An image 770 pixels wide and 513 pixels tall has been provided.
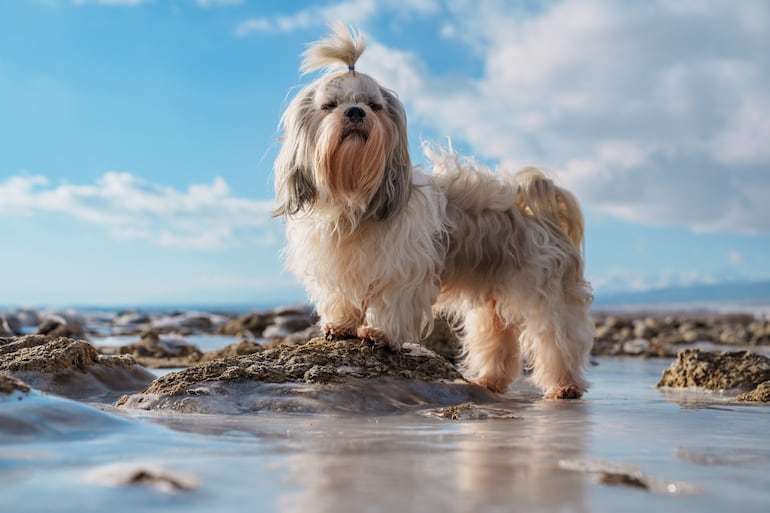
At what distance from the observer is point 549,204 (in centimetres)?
600

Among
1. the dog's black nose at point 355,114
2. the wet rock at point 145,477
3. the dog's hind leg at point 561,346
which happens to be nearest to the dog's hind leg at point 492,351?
the dog's hind leg at point 561,346

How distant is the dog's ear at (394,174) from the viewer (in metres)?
5.05

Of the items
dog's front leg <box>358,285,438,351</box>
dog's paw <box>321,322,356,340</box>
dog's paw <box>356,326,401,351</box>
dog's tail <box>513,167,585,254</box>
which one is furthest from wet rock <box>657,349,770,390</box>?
dog's paw <box>321,322,356,340</box>

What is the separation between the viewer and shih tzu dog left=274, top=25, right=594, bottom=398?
497cm

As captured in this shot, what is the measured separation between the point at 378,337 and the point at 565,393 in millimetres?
1488

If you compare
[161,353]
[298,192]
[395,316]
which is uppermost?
[298,192]

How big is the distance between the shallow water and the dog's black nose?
1785 millimetres

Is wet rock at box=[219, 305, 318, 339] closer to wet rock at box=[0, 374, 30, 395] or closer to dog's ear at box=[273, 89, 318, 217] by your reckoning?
dog's ear at box=[273, 89, 318, 217]

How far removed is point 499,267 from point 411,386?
136 centimetres

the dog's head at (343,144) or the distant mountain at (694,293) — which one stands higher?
the distant mountain at (694,293)

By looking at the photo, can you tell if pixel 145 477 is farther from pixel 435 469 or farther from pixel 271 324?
pixel 271 324

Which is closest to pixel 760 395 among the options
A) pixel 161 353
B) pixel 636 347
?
pixel 161 353

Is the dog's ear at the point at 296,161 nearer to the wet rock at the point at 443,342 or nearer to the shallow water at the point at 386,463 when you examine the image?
the shallow water at the point at 386,463

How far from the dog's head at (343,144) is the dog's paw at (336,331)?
2.11 ft
